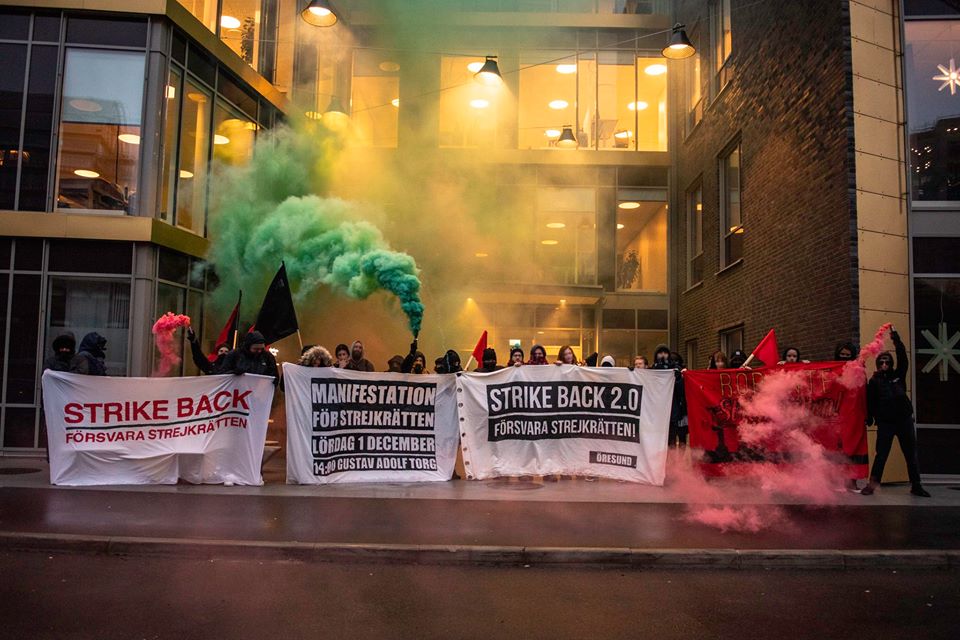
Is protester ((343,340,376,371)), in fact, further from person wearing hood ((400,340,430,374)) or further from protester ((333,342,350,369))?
person wearing hood ((400,340,430,374))

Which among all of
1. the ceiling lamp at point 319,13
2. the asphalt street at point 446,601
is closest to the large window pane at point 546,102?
the ceiling lamp at point 319,13

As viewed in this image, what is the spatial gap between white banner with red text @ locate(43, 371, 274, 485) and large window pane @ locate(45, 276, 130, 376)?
10.3 feet

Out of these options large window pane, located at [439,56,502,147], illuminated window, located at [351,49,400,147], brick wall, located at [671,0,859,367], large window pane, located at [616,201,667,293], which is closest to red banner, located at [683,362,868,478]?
brick wall, located at [671,0,859,367]

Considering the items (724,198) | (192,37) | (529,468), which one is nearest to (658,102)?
(724,198)

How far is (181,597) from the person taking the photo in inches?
180

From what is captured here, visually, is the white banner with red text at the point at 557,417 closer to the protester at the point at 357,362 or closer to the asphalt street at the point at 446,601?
the protester at the point at 357,362

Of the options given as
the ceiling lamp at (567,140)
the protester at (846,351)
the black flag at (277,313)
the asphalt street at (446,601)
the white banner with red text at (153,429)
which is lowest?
the asphalt street at (446,601)

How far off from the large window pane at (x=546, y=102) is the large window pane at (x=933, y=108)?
944 centimetres

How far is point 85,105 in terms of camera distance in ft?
36.8

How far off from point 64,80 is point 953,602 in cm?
1263

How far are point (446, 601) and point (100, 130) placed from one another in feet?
32.2

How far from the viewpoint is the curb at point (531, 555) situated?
5418 millimetres

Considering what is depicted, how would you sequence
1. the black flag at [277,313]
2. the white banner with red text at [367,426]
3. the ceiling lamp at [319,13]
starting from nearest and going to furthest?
the white banner with red text at [367,426]
the black flag at [277,313]
the ceiling lamp at [319,13]

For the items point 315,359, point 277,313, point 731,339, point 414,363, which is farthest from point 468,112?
point 315,359
